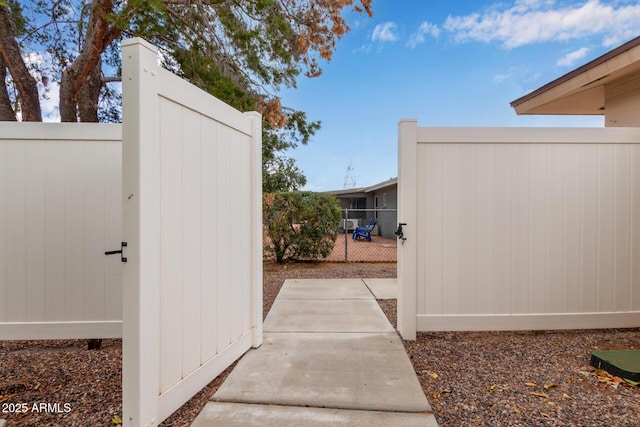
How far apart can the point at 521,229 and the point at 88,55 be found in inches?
238

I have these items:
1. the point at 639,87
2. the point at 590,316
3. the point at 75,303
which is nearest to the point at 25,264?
the point at 75,303

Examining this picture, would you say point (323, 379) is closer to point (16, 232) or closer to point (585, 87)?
point (16, 232)

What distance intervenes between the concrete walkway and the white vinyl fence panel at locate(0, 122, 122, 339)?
1.53m

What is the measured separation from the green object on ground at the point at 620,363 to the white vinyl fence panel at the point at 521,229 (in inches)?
25.2

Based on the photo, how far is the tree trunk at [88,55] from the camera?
438 centimetres

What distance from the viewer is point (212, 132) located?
91.2 inches

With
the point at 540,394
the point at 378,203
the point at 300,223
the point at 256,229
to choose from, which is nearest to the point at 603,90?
the point at 540,394

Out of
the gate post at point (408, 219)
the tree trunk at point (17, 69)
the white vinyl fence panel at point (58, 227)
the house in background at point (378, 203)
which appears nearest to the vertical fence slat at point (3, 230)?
the white vinyl fence panel at point (58, 227)

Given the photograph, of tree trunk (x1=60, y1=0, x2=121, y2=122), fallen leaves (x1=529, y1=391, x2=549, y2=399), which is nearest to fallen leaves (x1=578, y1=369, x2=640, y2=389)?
fallen leaves (x1=529, y1=391, x2=549, y2=399)

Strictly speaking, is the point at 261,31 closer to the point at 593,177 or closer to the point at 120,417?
the point at 593,177

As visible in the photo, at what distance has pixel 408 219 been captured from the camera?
3.06m

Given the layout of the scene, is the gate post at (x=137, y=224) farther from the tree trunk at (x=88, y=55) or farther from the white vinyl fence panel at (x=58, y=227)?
the tree trunk at (x=88, y=55)

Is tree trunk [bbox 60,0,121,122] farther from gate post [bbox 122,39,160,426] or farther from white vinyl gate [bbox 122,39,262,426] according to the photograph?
gate post [bbox 122,39,160,426]

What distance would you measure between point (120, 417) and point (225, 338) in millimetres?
786
